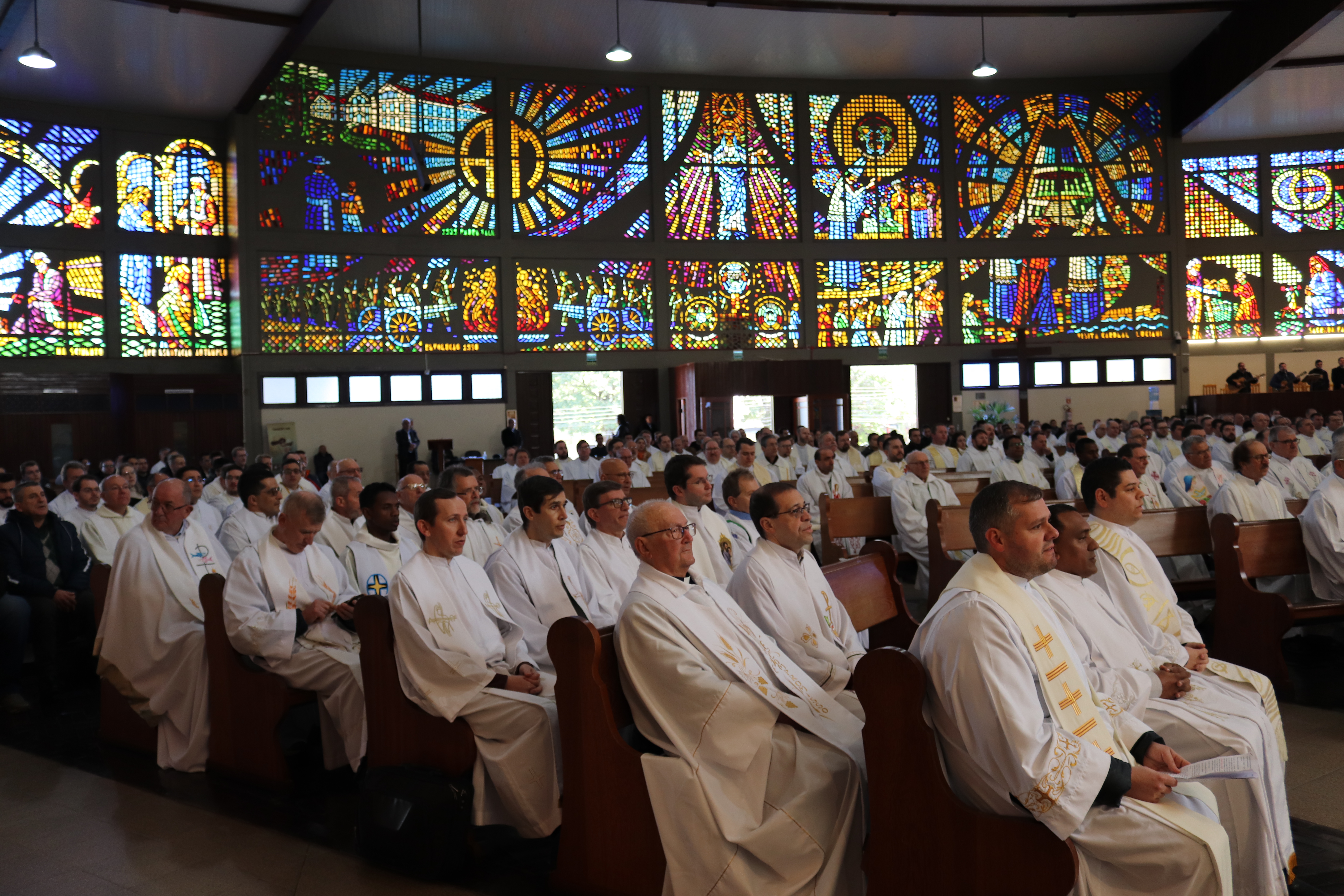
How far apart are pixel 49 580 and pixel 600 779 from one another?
4668 mm

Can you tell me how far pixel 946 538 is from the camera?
653 centimetres

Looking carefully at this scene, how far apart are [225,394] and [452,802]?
669 inches

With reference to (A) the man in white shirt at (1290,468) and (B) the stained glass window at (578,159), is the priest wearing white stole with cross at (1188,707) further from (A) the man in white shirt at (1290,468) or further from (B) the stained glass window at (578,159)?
(B) the stained glass window at (578,159)

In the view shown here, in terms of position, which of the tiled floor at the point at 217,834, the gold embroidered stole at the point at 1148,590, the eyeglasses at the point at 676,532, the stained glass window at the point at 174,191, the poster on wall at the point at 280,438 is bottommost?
the tiled floor at the point at 217,834

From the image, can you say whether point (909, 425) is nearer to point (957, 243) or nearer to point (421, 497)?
point (957, 243)

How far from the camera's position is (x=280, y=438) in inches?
731

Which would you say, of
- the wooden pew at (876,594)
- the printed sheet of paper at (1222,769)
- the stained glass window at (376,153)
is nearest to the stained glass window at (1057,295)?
the stained glass window at (376,153)

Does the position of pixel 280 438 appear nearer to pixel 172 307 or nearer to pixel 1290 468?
pixel 172 307

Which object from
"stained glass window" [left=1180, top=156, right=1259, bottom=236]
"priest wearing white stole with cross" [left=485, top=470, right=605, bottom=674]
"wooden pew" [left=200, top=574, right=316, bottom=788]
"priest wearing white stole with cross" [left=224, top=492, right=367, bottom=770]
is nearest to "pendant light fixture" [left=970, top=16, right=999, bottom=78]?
"stained glass window" [left=1180, top=156, right=1259, bottom=236]

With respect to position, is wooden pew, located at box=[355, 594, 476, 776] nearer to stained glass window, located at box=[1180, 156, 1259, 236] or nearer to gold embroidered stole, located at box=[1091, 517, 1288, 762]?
gold embroidered stole, located at box=[1091, 517, 1288, 762]

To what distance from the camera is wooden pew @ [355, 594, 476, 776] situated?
3701 millimetres

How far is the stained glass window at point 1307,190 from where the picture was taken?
23250 mm

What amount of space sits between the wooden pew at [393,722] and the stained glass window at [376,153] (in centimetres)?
1672

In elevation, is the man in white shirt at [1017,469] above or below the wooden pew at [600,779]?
above
